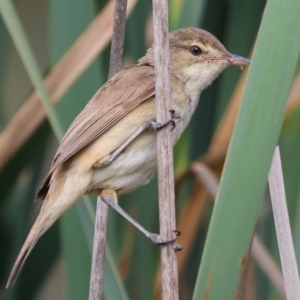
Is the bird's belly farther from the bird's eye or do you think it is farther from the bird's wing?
Answer: the bird's eye

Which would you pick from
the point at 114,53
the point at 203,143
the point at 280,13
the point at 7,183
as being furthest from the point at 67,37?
the point at 280,13

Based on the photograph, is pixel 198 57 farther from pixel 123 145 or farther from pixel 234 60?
pixel 123 145

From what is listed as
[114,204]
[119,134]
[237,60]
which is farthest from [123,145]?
[237,60]

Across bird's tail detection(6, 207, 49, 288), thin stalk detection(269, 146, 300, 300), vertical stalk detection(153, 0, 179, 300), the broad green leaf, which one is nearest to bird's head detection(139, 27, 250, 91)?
vertical stalk detection(153, 0, 179, 300)

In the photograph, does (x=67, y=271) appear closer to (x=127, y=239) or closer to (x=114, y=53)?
(x=127, y=239)

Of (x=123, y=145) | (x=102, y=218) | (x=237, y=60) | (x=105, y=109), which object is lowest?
(x=102, y=218)

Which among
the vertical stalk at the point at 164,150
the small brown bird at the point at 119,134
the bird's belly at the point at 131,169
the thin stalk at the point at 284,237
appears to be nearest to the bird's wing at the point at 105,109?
the small brown bird at the point at 119,134
